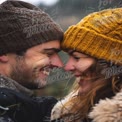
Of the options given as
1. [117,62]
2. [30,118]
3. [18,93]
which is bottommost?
[30,118]

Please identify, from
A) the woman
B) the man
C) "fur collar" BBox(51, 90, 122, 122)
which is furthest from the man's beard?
"fur collar" BBox(51, 90, 122, 122)

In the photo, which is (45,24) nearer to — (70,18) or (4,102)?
(4,102)

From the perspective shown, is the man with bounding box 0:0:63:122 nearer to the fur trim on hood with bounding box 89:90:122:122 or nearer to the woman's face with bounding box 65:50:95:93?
the woman's face with bounding box 65:50:95:93

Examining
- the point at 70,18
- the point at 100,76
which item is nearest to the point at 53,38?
the point at 100,76

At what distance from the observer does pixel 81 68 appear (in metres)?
2.46

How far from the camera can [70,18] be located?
372 cm

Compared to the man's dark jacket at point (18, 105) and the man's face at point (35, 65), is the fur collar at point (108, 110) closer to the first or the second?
the man's dark jacket at point (18, 105)

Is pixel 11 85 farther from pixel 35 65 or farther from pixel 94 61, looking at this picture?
pixel 94 61

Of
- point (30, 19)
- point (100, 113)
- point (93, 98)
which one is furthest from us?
point (30, 19)

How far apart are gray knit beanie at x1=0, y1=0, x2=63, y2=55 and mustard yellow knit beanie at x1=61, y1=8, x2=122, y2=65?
24 cm

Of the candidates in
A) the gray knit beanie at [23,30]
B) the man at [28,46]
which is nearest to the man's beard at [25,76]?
the man at [28,46]

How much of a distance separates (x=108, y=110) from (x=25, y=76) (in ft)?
2.48

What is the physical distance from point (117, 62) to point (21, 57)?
66cm

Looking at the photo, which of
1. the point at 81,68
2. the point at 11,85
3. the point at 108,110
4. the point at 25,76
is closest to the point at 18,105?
the point at 11,85
